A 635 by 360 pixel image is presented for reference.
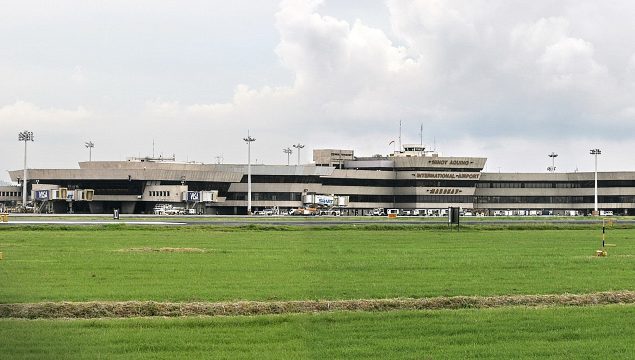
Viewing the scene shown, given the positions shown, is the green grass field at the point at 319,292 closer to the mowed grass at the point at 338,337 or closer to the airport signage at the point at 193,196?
the mowed grass at the point at 338,337

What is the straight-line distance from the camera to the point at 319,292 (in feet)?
108

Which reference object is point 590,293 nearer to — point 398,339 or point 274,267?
point 398,339

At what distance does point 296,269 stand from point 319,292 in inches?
393

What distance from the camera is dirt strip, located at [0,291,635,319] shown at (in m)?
27.3

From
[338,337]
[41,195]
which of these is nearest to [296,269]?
[338,337]

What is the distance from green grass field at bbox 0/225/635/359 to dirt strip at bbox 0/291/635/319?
1.00 meters

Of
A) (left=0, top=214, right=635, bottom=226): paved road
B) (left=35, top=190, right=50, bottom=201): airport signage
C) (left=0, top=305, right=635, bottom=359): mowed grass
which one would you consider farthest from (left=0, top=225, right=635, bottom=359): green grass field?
(left=35, top=190, right=50, bottom=201): airport signage

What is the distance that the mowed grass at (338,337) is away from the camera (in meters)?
22.1

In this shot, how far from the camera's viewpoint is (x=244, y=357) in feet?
71.5

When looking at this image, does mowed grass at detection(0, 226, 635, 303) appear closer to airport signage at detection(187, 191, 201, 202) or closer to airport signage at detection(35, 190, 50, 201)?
airport signage at detection(187, 191, 201, 202)

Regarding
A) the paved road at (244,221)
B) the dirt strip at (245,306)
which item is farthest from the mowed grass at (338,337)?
the paved road at (244,221)

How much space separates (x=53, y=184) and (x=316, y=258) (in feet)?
528

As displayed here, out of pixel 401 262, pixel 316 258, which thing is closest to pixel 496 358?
pixel 401 262

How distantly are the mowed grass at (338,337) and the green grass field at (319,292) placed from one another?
4cm
